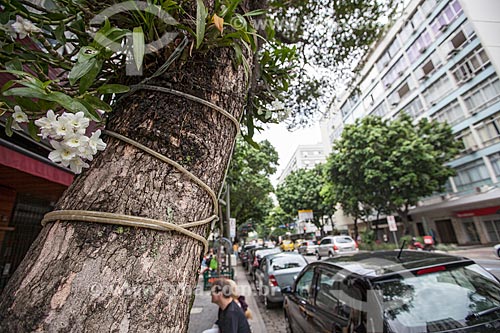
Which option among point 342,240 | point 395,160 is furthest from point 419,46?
point 342,240

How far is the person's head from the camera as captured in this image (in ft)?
10.6

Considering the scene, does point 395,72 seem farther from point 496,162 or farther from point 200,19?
point 200,19

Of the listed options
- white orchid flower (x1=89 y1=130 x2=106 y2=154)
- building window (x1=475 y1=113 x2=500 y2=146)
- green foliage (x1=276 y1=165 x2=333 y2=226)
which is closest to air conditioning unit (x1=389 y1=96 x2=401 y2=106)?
building window (x1=475 y1=113 x2=500 y2=146)

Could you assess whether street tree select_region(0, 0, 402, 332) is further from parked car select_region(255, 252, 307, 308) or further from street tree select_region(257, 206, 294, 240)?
street tree select_region(257, 206, 294, 240)

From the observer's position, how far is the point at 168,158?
878 millimetres

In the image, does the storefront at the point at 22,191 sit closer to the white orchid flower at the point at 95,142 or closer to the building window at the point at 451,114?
the white orchid flower at the point at 95,142

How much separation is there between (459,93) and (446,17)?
570 cm

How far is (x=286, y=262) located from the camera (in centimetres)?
777

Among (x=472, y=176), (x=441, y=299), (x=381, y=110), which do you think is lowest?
(x=441, y=299)

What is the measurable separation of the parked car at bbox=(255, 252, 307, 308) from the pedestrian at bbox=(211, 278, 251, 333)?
4.06m

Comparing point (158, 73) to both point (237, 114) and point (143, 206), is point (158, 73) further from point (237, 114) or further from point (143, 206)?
point (143, 206)

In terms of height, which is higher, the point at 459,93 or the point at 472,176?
the point at 459,93

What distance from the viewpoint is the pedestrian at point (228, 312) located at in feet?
9.73

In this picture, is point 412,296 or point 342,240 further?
point 342,240
